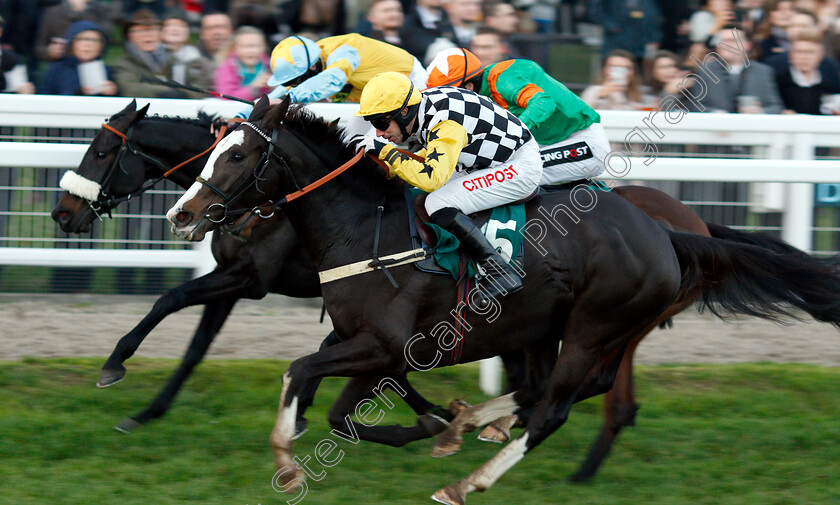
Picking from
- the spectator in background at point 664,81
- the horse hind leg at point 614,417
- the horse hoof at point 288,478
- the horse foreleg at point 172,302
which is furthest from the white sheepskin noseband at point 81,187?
the spectator in background at point 664,81

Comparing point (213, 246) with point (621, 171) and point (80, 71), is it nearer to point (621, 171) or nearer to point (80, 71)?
point (621, 171)

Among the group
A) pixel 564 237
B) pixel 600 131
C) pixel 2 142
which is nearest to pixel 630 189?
pixel 600 131

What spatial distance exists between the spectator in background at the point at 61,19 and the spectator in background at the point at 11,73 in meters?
0.28

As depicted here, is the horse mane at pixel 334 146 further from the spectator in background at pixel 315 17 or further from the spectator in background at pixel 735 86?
the spectator in background at pixel 315 17

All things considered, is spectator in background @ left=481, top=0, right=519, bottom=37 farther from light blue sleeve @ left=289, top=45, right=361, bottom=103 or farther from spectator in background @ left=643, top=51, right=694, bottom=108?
light blue sleeve @ left=289, top=45, right=361, bottom=103

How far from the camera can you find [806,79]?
6.57 metres

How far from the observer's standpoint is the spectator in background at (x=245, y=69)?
19.7 feet

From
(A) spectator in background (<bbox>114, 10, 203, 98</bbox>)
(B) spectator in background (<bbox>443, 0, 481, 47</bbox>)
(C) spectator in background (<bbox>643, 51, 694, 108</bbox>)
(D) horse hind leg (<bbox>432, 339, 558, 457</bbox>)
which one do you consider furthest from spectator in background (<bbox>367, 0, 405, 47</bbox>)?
(D) horse hind leg (<bbox>432, 339, 558, 457</bbox>)

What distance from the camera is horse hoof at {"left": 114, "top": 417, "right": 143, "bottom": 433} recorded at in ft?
14.1

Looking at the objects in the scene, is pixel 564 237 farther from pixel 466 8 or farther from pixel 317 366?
pixel 466 8

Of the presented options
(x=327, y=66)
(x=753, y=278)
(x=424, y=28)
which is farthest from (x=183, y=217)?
(x=424, y=28)

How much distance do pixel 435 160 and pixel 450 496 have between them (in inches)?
47.1

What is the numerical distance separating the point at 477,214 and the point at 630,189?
1108 mm

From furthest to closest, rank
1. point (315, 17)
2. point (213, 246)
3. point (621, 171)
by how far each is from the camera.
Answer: point (315, 17), point (621, 171), point (213, 246)
